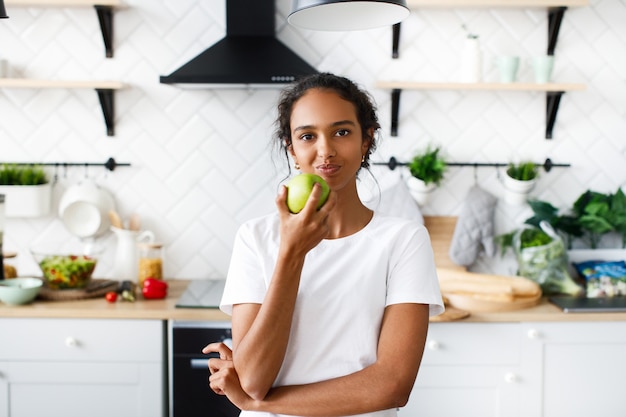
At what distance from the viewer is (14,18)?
9.96ft

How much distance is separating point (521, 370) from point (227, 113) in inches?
61.2

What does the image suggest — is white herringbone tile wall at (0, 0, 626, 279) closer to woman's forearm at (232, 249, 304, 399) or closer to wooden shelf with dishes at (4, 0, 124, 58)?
wooden shelf with dishes at (4, 0, 124, 58)

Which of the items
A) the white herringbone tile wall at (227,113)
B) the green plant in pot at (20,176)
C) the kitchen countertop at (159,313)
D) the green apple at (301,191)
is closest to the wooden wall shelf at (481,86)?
the white herringbone tile wall at (227,113)

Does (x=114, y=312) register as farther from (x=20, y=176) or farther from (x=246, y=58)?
(x=246, y=58)

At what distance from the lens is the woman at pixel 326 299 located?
45.3 inches

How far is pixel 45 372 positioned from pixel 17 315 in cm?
23

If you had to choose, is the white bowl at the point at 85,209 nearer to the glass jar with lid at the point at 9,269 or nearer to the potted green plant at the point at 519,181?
the glass jar with lid at the point at 9,269

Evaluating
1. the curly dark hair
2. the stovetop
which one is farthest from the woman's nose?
the stovetop

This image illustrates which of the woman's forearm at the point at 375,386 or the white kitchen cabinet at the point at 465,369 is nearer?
the woman's forearm at the point at 375,386

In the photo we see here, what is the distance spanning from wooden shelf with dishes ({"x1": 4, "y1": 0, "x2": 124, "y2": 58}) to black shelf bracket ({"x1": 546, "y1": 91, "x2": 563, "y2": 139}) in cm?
180

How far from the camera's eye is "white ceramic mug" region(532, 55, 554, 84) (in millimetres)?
2895

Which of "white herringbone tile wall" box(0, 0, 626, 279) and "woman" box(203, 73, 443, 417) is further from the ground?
"white herringbone tile wall" box(0, 0, 626, 279)

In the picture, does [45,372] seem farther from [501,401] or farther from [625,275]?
[625,275]

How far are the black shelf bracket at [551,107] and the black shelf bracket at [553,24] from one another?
0.18 metres
